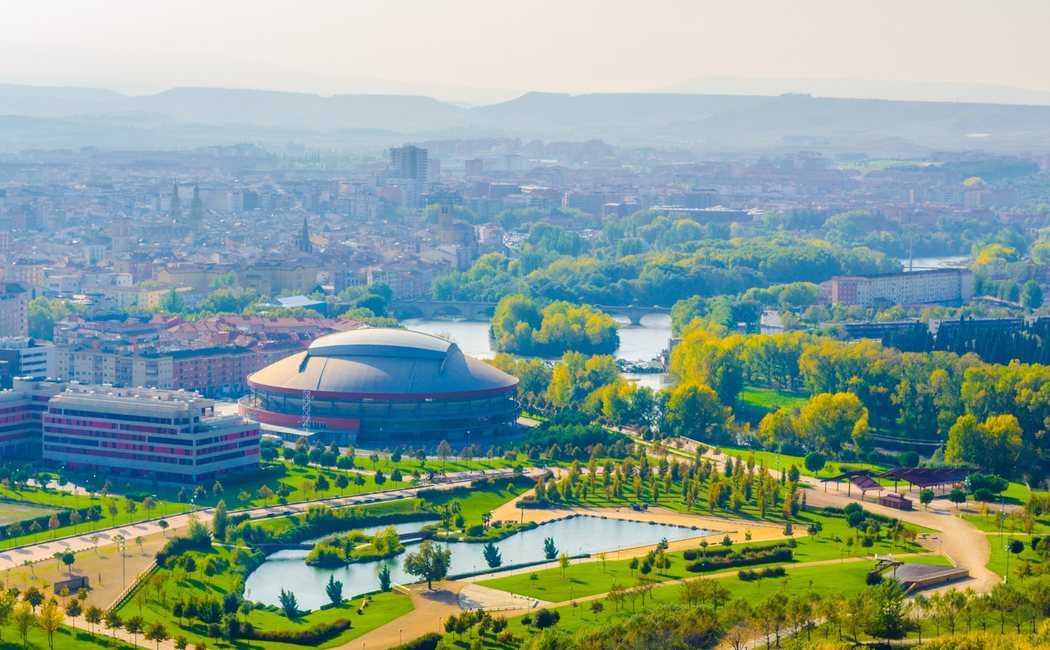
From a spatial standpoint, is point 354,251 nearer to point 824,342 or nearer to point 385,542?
point 824,342

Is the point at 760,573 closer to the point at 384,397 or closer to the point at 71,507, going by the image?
the point at 71,507

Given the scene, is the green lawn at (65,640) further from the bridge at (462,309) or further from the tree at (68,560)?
the bridge at (462,309)

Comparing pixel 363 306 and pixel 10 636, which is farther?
pixel 363 306

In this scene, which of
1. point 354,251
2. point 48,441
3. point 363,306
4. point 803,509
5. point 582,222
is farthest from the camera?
point 582,222

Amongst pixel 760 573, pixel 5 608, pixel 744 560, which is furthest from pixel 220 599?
pixel 744 560

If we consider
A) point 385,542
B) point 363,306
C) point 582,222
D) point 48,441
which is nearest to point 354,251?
point 363,306

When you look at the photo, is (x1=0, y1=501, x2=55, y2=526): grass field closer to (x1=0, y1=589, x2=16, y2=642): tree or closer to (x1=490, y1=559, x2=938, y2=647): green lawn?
(x1=0, y1=589, x2=16, y2=642): tree

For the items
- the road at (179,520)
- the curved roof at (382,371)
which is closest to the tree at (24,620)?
the road at (179,520)
